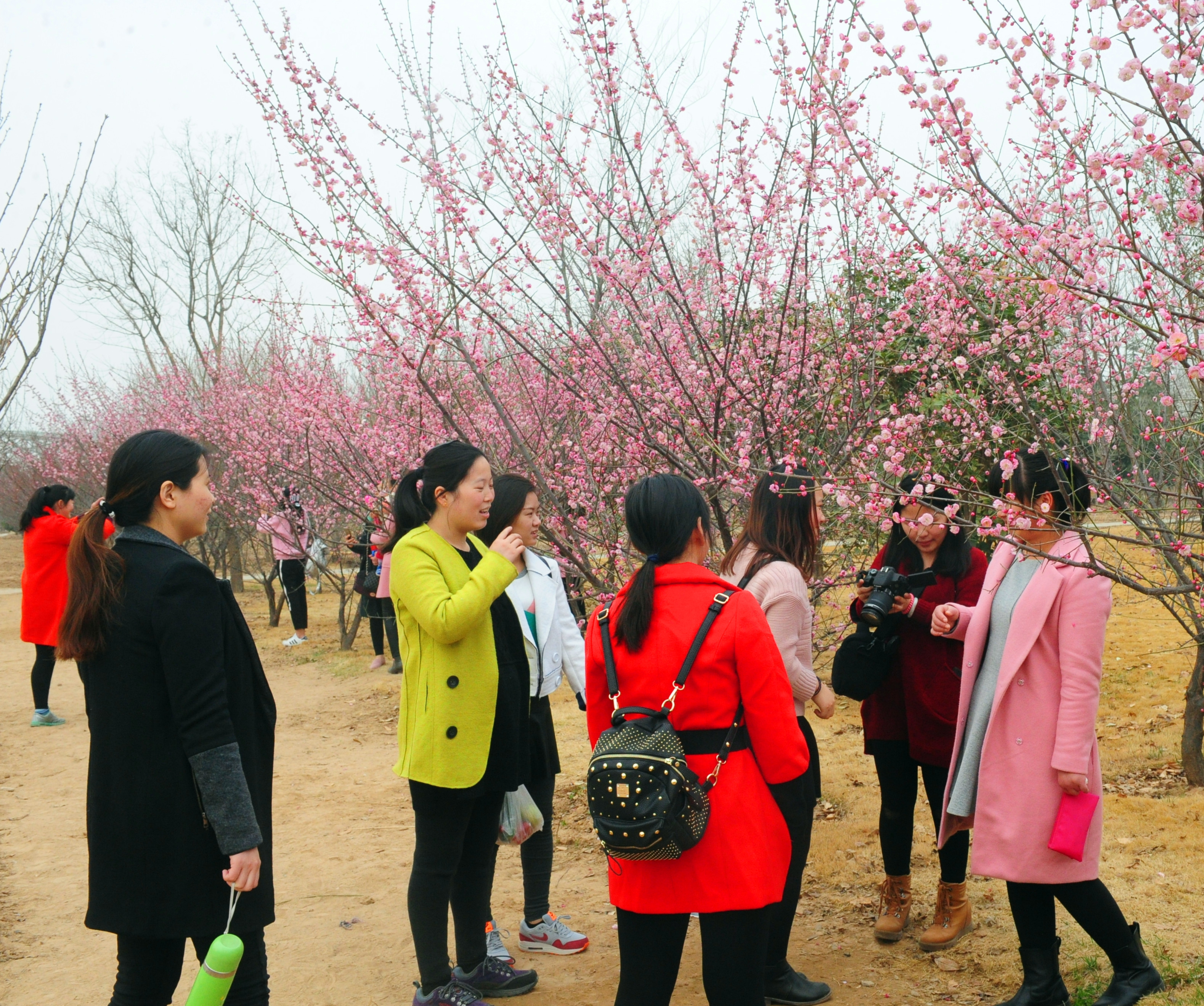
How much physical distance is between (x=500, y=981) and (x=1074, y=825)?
189 centimetres

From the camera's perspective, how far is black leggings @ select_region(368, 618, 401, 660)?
1002cm

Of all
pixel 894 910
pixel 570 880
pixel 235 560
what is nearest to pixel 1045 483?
pixel 894 910

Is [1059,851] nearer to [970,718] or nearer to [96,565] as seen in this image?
[970,718]

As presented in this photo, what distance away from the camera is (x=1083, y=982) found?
320cm

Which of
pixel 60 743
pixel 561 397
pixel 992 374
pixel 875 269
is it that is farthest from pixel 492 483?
pixel 60 743

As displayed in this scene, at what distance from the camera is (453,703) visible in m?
3.07

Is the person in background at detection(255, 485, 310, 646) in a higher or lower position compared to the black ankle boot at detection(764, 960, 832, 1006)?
higher

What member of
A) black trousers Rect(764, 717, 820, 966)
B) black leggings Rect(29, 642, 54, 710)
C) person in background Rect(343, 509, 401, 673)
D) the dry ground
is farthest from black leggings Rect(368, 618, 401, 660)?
black trousers Rect(764, 717, 820, 966)

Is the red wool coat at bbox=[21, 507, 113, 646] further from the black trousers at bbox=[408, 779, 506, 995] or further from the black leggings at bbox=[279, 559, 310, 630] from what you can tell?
the black trousers at bbox=[408, 779, 506, 995]

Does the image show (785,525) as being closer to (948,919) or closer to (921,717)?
(921,717)

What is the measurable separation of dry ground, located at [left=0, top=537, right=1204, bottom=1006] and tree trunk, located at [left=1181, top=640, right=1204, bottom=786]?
106 millimetres

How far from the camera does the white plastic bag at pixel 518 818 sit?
11.2 feet

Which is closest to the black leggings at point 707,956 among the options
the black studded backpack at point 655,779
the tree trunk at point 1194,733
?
the black studded backpack at point 655,779

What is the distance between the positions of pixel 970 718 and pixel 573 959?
5.62 ft
